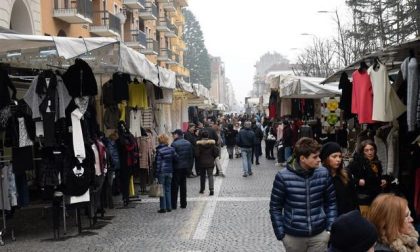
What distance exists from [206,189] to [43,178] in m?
7.44

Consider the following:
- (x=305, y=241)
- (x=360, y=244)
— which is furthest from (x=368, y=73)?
(x=360, y=244)

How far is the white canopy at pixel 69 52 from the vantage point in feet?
27.6

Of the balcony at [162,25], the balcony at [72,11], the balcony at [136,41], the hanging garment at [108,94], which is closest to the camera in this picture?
the hanging garment at [108,94]

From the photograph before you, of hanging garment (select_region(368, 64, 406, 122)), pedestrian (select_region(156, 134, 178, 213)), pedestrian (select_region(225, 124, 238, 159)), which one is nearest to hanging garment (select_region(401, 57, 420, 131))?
hanging garment (select_region(368, 64, 406, 122))

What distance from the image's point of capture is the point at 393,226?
4047 millimetres

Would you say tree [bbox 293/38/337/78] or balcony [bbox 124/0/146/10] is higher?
balcony [bbox 124/0/146/10]

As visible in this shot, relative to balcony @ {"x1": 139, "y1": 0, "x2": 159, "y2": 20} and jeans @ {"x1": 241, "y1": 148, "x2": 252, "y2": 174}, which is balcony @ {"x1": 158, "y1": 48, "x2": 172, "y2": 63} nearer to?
balcony @ {"x1": 139, "y1": 0, "x2": 159, "y2": 20}

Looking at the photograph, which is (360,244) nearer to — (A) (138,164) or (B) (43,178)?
(B) (43,178)

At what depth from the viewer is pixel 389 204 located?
4070 mm

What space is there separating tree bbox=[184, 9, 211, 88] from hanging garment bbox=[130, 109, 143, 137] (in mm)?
85242

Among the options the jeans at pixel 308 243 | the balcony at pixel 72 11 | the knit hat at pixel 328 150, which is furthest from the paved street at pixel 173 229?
the balcony at pixel 72 11

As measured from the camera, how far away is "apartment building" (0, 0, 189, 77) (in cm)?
2175

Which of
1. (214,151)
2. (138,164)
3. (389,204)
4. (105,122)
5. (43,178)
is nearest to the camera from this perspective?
(389,204)

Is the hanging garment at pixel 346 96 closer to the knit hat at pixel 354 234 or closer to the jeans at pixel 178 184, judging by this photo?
the jeans at pixel 178 184
